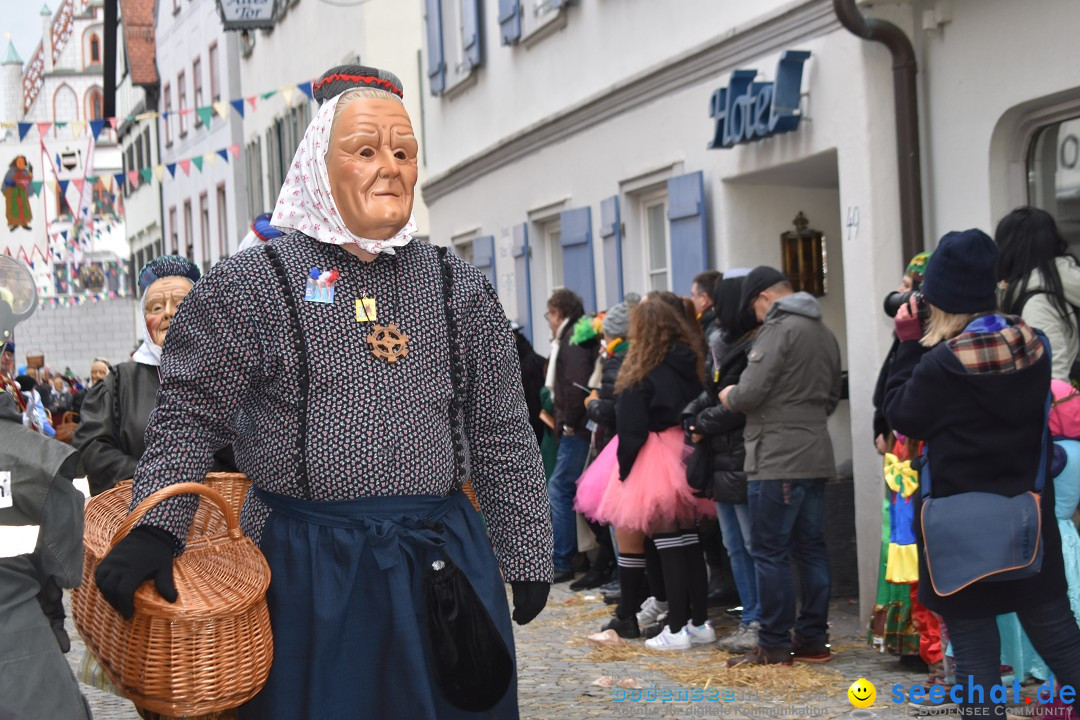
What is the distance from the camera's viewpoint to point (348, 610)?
332 cm

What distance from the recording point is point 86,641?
10.7ft

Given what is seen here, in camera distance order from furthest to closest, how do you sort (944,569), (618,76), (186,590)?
(618,76) → (944,569) → (186,590)

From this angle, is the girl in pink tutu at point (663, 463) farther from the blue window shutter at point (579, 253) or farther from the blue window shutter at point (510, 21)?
the blue window shutter at point (510, 21)

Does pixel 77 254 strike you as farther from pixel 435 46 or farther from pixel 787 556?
pixel 787 556

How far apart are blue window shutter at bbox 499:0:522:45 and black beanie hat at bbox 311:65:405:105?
32.2ft

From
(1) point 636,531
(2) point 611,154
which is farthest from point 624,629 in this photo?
(2) point 611,154

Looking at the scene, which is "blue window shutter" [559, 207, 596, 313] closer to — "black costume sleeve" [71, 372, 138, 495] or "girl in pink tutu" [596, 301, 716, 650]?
"girl in pink tutu" [596, 301, 716, 650]

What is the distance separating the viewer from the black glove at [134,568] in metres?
3.05

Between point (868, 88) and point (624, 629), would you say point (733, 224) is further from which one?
point (624, 629)

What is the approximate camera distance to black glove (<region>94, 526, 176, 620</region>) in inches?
120

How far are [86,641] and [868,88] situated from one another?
5.70 metres

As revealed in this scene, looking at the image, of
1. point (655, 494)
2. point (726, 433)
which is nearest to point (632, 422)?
point (655, 494)

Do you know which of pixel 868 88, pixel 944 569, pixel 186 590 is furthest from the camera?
pixel 868 88

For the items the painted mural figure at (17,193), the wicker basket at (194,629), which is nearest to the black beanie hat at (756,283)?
the wicker basket at (194,629)
